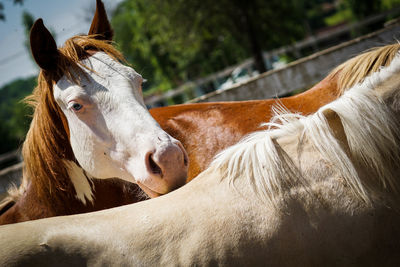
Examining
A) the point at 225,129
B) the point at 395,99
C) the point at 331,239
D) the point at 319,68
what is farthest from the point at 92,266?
the point at 319,68

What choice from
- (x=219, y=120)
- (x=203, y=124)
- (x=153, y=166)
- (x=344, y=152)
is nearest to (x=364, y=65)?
(x=219, y=120)

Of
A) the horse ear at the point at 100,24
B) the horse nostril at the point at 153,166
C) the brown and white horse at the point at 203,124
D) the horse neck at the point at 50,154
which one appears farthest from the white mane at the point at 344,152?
the horse ear at the point at 100,24

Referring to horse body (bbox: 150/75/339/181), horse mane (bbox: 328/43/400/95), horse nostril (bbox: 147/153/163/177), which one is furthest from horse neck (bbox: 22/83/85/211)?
horse mane (bbox: 328/43/400/95)

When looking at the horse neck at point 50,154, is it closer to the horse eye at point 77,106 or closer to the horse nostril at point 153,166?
the horse eye at point 77,106

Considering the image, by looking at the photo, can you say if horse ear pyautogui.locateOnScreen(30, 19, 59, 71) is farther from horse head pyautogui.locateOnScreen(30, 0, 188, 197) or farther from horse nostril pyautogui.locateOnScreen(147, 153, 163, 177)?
horse nostril pyautogui.locateOnScreen(147, 153, 163, 177)

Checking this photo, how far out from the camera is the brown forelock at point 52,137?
222 cm

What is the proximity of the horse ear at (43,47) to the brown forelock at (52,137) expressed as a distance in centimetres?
5

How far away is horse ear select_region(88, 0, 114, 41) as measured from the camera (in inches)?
101

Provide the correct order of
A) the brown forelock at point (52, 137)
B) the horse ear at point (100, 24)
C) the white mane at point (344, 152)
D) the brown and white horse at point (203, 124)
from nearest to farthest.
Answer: the white mane at point (344, 152) < the brown forelock at point (52, 137) < the brown and white horse at point (203, 124) < the horse ear at point (100, 24)

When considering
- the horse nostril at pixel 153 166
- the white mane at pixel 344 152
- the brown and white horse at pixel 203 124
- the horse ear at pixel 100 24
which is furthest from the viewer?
the horse ear at pixel 100 24

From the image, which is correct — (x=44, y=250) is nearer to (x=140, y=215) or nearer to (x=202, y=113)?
(x=140, y=215)

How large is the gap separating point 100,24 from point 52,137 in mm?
963

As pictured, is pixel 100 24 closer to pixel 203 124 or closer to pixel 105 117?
pixel 105 117

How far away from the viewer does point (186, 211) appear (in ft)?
4.07
